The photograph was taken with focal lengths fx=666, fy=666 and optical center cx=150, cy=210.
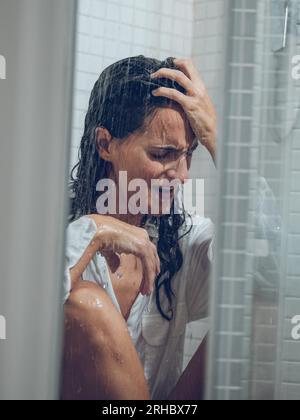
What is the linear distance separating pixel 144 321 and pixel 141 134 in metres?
0.49

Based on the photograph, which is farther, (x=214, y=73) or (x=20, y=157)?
(x=20, y=157)

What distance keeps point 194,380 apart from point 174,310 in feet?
0.61

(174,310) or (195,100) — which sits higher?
(195,100)

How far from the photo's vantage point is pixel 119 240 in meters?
1.74

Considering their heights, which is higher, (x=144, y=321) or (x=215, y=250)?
(x=215, y=250)

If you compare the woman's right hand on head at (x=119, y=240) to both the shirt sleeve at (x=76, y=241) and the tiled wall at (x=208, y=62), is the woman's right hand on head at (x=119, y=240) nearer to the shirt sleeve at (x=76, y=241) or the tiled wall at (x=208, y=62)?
the shirt sleeve at (x=76, y=241)

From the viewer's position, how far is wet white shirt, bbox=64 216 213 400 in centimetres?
171

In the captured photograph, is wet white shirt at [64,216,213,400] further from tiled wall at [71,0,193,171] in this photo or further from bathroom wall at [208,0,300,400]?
tiled wall at [71,0,193,171]

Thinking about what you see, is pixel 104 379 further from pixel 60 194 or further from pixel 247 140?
pixel 247 140

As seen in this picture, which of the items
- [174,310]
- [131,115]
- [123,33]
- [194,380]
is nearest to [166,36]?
[123,33]

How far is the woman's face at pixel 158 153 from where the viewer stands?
1.72 metres

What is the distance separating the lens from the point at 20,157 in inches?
71.8

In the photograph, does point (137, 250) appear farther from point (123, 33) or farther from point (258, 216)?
point (123, 33)

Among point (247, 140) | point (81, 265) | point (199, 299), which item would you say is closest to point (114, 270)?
point (81, 265)
